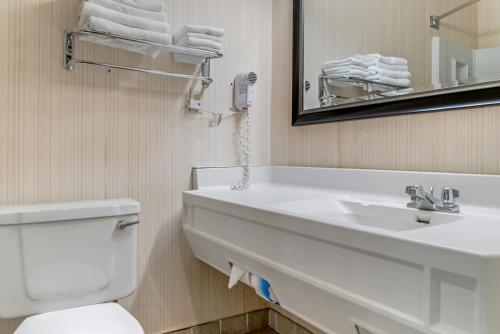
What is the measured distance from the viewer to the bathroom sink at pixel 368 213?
3.17ft

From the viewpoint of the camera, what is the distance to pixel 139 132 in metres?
1.47

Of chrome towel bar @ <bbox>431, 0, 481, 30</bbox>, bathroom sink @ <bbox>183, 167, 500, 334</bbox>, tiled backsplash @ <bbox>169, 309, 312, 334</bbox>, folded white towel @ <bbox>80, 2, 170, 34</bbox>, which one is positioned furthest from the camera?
tiled backsplash @ <bbox>169, 309, 312, 334</bbox>

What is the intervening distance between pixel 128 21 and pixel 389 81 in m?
0.98

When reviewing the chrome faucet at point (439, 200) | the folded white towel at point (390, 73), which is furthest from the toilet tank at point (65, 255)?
the folded white towel at point (390, 73)

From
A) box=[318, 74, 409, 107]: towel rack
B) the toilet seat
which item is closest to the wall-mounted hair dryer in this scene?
box=[318, 74, 409, 107]: towel rack

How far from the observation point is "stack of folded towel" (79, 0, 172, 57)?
3.89 ft

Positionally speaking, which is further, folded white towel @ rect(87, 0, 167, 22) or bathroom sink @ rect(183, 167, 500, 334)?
folded white towel @ rect(87, 0, 167, 22)

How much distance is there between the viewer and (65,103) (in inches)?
51.8

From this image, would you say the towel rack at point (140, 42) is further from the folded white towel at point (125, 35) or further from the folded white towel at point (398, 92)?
the folded white towel at point (398, 92)

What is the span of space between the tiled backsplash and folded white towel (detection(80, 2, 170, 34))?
129 cm

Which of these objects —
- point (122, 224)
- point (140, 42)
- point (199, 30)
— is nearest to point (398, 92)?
point (199, 30)

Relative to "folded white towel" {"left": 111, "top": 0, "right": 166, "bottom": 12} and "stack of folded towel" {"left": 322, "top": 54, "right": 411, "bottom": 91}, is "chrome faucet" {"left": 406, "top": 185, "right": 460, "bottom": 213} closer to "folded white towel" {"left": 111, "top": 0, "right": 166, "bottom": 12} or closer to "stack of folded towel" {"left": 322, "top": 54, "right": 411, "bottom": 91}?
"stack of folded towel" {"left": 322, "top": 54, "right": 411, "bottom": 91}

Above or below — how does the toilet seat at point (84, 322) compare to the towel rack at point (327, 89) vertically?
below

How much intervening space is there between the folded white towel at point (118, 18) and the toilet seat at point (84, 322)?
0.97 meters
